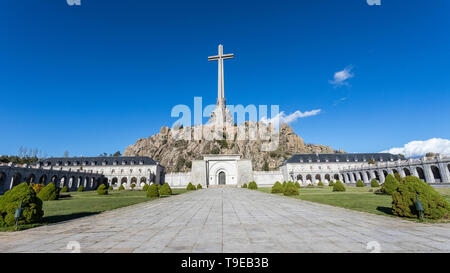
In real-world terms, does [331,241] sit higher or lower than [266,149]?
lower

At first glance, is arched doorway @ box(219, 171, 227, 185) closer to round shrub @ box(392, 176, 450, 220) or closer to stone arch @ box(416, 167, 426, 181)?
stone arch @ box(416, 167, 426, 181)

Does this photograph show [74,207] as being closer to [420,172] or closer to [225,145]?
[420,172]

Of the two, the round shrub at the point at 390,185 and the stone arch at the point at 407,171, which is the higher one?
the stone arch at the point at 407,171

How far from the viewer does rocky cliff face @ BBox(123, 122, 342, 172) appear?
94688 mm

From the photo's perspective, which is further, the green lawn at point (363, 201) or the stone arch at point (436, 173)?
the stone arch at point (436, 173)

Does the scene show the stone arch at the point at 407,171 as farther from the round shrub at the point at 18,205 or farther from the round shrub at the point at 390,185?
the round shrub at the point at 18,205

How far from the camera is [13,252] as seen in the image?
4453 mm

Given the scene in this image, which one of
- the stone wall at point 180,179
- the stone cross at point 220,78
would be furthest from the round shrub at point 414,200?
the stone cross at point 220,78

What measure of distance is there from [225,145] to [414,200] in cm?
9564

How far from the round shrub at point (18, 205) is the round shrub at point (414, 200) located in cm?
1396

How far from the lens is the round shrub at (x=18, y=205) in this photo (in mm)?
7222
